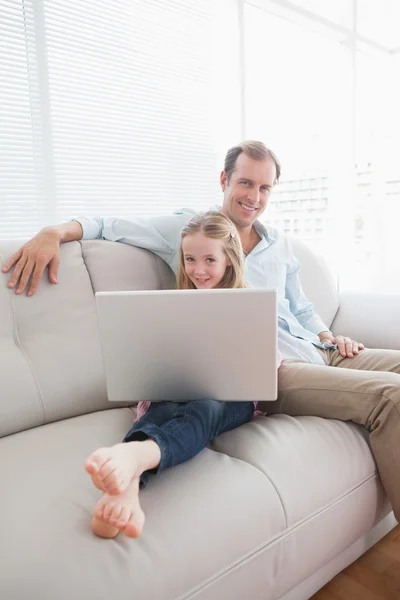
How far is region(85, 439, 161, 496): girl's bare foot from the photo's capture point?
31.3 inches

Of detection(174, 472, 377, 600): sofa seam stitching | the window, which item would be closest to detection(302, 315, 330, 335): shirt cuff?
detection(174, 472, 377, 600): sofa seam stitching

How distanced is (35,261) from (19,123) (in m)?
0.84

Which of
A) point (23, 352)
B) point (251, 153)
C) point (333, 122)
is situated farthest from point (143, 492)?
point (333, 122)

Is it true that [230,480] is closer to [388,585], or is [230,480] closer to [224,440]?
[224,440]

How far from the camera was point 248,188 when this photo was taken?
1.66m

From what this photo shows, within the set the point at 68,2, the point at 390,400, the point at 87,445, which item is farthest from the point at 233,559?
the point at 68,2

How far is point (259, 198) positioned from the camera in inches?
65.4

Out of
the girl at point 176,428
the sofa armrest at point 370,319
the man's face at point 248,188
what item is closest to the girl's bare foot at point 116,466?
the girl at point 176,428

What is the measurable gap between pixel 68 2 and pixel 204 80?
769 millimetres

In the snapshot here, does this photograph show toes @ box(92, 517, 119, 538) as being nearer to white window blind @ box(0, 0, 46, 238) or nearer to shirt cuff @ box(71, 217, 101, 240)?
shirt cuff @ box(71, 217, 101, 240)

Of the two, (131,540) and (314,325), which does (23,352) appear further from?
(314,325)

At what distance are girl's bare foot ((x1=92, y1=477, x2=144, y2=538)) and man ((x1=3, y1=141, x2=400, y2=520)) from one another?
2.08 ft

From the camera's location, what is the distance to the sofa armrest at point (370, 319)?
1812mm

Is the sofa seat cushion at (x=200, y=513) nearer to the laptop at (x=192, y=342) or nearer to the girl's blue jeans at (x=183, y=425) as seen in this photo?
the girl's blue jeans at (x=183, y=425)
